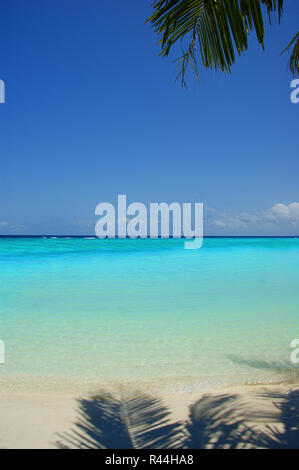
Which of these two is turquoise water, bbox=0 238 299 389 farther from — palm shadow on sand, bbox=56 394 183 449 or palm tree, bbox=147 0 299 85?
palm tree, bbox=147 0 299 85

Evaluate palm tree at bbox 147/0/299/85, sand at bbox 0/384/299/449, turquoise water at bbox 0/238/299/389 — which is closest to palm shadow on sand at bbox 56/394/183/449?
sand at bbox 0/384/299/449

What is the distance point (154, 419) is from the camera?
88.2 inches

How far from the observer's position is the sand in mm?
1934

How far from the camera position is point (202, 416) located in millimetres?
2281

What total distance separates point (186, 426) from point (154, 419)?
262mm

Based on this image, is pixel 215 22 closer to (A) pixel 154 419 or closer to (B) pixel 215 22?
(B) pixel 215 22

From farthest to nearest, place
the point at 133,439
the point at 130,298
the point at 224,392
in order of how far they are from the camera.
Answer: the point at 130,298, the point at 224,392, the point at 133,439

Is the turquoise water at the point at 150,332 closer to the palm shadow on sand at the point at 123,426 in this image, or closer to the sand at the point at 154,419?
the sand at the point at 154,419

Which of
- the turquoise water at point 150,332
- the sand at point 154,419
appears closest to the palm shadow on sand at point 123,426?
the sand at point 154,419

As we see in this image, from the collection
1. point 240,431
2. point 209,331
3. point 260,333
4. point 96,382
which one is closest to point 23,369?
point 96,382

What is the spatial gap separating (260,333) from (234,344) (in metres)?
0.74

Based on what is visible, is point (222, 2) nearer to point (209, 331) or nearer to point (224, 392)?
point (224, 392)

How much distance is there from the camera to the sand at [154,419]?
193cm

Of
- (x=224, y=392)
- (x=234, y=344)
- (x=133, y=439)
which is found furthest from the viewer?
(x=234, y=344)
